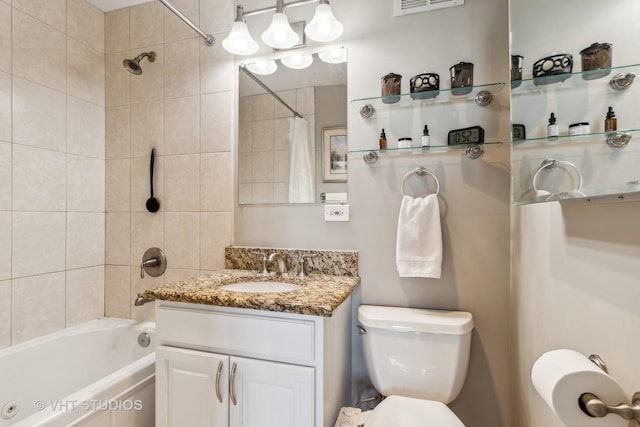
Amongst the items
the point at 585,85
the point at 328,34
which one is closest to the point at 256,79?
the point at 328,34

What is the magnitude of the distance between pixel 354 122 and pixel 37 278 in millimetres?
1865

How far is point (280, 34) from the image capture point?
4.69ft

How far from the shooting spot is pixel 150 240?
186 cm

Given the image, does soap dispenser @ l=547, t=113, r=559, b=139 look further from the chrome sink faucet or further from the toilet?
the chrome sink faucet

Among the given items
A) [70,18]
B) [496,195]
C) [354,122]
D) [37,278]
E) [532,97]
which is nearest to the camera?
[532,97]

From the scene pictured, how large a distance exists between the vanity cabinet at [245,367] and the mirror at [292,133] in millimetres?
677

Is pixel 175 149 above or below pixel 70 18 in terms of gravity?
below

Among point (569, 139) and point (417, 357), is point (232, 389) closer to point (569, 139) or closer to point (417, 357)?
point (417, 357)

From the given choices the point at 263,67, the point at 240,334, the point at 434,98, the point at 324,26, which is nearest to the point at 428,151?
the point at 434,98

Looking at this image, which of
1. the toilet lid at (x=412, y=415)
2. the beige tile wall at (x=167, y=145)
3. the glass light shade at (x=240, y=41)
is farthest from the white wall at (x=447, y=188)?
the beige tile wall at (x=167, y=145)

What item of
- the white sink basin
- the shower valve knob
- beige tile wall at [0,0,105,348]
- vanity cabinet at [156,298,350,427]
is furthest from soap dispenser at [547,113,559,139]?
beige tile wall at [0,0,105,348]

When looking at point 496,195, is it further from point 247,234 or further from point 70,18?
point 70,18

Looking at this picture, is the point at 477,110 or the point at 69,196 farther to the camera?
the point at 69,196

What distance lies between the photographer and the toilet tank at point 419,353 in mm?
1183
